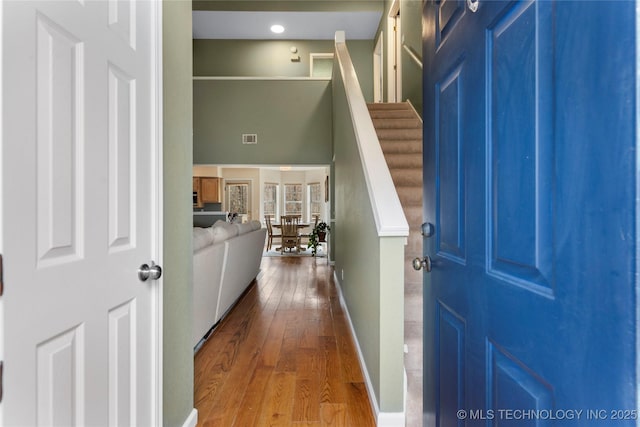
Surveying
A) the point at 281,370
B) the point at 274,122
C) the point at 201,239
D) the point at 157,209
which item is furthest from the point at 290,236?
the point at 157,209

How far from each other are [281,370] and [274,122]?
4.95 meters

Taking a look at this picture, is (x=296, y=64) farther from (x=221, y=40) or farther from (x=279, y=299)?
(x=279, y=299)

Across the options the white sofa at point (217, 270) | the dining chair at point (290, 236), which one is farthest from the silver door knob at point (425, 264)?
the dining chair at point (290, 236)

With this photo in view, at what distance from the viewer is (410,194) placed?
10.1 ft

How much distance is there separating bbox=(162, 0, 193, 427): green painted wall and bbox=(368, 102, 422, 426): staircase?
1.15 metres

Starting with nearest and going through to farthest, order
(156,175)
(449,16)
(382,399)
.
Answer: (449,16) → (156,175) → (382,399)

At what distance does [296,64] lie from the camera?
24.3 ft

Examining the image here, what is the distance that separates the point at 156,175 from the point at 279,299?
9.68 feet

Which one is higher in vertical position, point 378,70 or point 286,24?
point 286,24

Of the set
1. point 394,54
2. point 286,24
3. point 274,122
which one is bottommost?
point 274,122

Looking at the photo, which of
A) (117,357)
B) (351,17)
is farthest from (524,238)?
(351,17)

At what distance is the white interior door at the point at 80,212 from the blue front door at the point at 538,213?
102 cm

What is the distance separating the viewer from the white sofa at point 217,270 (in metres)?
2.36

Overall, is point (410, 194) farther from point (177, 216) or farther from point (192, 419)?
point (192, 419)
